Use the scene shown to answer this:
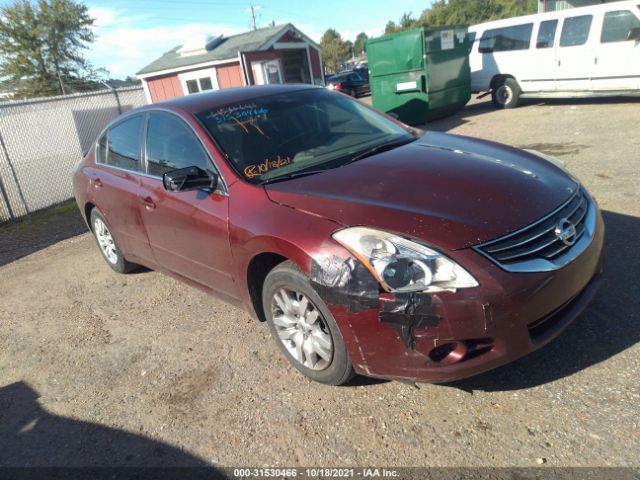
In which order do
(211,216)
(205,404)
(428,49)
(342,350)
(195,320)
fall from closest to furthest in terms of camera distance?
(342,350) → (205,404) → (211,216) → (195,320) → (428,49)

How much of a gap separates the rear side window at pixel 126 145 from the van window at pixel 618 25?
10558 mm

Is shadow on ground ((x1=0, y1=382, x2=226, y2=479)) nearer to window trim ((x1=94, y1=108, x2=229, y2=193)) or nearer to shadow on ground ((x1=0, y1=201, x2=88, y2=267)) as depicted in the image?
window trim ((x1=94, y1=108, x2=229, y2=193))

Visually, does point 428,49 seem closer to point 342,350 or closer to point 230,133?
point 230,133

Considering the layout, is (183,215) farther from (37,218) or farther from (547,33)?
(547,33)

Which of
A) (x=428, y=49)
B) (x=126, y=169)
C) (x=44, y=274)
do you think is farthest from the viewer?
(x=428, y=49)

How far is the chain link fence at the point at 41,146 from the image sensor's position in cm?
873

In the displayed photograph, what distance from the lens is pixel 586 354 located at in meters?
2.80

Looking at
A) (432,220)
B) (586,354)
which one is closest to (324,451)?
(432,220)

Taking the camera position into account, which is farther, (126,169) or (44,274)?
(44,274)

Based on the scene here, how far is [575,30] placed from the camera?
11227 mm

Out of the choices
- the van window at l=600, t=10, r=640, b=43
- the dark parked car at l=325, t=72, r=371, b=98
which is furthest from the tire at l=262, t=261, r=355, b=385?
the dark parked car at l=325, t=72, r=371, b=98

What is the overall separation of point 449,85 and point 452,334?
1163 cm

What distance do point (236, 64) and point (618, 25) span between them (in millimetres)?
14492

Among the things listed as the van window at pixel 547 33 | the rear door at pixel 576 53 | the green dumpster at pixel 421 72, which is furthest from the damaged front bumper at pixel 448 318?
the van window at pixel 547 33
